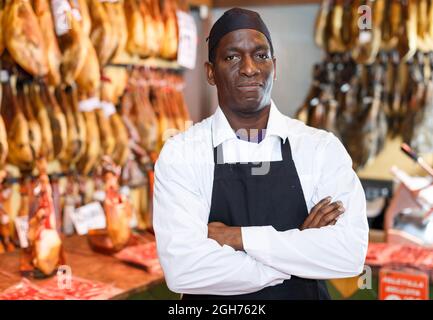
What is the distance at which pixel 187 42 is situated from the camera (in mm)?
2160

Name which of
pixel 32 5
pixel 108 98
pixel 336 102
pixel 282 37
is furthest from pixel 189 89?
pixel 336 102

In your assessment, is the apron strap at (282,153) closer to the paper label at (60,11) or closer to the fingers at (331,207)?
the fingers at (331,207)

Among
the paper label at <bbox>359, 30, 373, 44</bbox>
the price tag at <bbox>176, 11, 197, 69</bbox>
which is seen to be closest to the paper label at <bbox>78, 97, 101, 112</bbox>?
the price tag at <bbox>176, 11, 197, 69</bbox>

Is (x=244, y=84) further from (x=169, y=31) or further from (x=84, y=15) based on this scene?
(x=169, y=31)

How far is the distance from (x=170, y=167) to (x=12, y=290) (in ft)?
2.79

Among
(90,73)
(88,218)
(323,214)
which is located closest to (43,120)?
(90,73)

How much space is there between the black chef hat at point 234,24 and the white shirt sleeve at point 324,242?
1.16 ft

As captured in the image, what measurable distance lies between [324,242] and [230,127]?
348mm

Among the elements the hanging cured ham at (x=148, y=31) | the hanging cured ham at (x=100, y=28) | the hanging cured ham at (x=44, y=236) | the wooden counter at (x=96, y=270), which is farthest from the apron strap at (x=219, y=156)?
the hanging cured ham at (x=148, y=31)

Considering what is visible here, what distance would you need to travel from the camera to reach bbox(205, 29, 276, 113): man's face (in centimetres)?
162

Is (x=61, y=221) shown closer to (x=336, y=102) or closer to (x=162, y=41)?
(x=162, y=41)

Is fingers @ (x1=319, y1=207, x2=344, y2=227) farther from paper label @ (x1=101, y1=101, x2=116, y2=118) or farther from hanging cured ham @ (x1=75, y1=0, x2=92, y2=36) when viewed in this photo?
paper label @ (x1=101, y1=101, x2=116, y2=118)

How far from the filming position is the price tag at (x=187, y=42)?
204 centimetres

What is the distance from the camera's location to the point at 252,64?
5.34 ft
